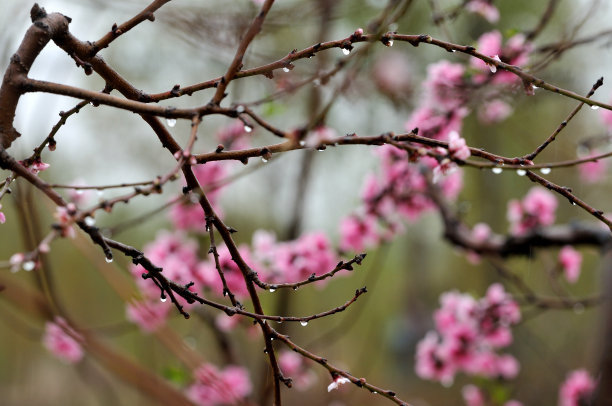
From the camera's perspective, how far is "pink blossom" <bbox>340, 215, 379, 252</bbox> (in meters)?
2.34

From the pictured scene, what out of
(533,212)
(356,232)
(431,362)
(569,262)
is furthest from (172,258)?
(569,262)

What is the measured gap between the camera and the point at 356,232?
2350 mm

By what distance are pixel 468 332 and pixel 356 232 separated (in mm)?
599

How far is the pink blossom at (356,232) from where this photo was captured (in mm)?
2342

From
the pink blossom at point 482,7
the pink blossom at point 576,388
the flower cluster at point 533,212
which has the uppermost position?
the pink blossom at point 482,7

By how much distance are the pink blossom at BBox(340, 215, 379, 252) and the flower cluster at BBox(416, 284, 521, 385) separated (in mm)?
391

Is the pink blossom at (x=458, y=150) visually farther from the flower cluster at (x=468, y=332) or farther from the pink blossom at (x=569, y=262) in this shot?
the pink blossom at (x=569, y=262)

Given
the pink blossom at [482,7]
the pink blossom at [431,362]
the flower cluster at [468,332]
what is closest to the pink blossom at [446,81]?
the pink blossom at [482,7]

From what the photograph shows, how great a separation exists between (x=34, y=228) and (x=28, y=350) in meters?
8.17

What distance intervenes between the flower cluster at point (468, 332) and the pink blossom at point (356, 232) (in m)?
0.39

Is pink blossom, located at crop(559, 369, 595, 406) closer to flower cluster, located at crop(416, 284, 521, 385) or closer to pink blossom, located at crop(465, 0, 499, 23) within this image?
flower cluster, located at crop(416, 284, 521, 385)

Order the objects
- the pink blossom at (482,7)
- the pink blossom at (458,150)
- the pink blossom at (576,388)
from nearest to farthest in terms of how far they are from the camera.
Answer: the pink blossom at (458,150) → the pink blossom at (482,7) → the pink blossom at (576,388)

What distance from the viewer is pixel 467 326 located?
2221mm

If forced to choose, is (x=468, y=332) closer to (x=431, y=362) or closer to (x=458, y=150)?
(x=431, y=362)
